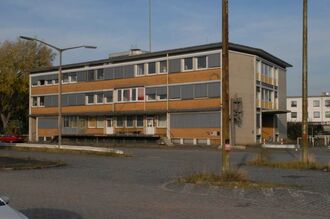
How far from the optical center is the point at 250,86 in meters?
62.6

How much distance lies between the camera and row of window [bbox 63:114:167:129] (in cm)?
6500

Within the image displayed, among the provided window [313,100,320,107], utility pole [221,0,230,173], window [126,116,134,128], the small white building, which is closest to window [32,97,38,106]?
window [126,116,134,128]

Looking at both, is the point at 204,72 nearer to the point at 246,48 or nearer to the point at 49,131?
the point at 246,48

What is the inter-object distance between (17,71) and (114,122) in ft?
80.7

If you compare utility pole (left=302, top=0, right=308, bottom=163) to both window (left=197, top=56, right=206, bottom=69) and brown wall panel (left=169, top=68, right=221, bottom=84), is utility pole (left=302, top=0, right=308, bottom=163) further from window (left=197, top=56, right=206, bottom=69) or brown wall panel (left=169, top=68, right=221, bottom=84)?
window (left=197, top=56, right=206, bottom=69)

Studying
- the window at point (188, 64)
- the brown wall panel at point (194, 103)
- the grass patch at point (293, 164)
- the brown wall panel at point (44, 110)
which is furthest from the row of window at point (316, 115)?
the grass patch at point (293, 164)

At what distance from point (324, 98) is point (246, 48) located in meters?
78.5

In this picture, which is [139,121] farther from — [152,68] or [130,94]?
[152,68]

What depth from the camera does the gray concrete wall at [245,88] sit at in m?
60.4

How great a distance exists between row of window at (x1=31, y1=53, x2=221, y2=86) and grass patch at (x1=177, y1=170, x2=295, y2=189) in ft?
137

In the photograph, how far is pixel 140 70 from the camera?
67312 millimetres

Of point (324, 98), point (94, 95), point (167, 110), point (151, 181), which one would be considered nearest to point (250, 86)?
point (167, 110)

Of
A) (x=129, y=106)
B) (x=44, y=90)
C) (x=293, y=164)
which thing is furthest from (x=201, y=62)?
(x=293, y=164)

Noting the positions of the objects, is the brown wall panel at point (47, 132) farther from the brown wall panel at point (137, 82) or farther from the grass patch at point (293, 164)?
the grass patch at point (293, 164)
